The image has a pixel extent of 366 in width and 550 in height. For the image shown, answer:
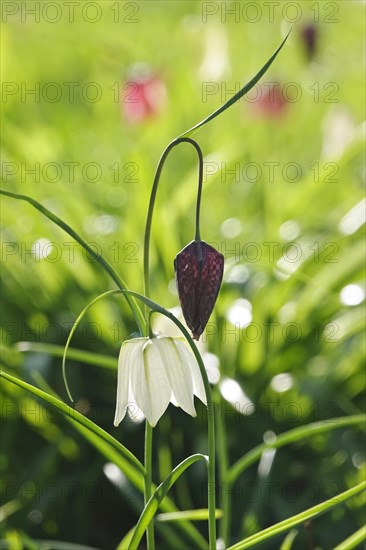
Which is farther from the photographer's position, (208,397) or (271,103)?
(271,103)

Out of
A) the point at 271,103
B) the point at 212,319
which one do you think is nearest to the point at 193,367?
the point at 212,319

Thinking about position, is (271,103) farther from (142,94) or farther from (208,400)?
(208,400)

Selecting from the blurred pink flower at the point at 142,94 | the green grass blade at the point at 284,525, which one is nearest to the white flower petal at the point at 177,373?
the green grass blade at the point at 284,525

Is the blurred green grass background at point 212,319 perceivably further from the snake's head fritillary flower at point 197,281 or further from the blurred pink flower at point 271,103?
the snake's head fritillary flower at point 197,281

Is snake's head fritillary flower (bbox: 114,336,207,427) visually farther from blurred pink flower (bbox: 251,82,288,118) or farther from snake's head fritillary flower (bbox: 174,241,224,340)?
blurred pink flower (bbox: 251,82,288,118)

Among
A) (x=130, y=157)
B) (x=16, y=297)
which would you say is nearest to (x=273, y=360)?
(x=16, y=297)

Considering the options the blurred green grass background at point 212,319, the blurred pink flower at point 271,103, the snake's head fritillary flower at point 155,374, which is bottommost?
the blurred green grass background at point 212,319
